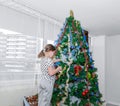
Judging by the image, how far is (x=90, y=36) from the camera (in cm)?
559

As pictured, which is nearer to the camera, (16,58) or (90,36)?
(16,58)

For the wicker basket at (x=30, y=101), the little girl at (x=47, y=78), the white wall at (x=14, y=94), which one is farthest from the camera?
the wicker basket at (x=30, y=101)

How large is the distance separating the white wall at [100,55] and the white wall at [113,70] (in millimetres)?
345

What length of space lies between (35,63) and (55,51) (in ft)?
2.73

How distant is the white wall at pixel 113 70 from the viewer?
547cm

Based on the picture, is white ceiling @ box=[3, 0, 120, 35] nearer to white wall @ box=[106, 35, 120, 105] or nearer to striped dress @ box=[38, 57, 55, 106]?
striped dress @ box=[38, 57, 55, 106]

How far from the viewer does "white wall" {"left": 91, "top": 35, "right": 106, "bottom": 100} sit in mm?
5352

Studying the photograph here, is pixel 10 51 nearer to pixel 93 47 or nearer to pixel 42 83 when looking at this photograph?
pixel 42 83

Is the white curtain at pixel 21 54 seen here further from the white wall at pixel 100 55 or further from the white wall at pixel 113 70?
the white wall at pixel 113 70

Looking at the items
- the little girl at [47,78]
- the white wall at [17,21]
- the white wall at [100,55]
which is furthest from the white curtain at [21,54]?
the white wall at [100,55]

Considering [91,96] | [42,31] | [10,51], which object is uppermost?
[42,31]

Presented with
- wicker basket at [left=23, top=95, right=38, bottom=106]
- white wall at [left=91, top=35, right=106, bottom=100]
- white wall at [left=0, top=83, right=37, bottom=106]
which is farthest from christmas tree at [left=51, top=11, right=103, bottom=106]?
white wall at [left=91, top=35, right=106, bottom=100]

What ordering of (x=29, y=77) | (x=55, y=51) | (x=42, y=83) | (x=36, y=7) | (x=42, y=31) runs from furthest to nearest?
1. (x=42, y=31)
2. (x=29, y=77)
3. (x=36, y=7)
4. (x=55, y=51)
5. (x=42, y=83)

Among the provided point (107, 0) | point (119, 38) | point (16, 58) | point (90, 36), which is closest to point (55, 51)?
point (16, 58)
